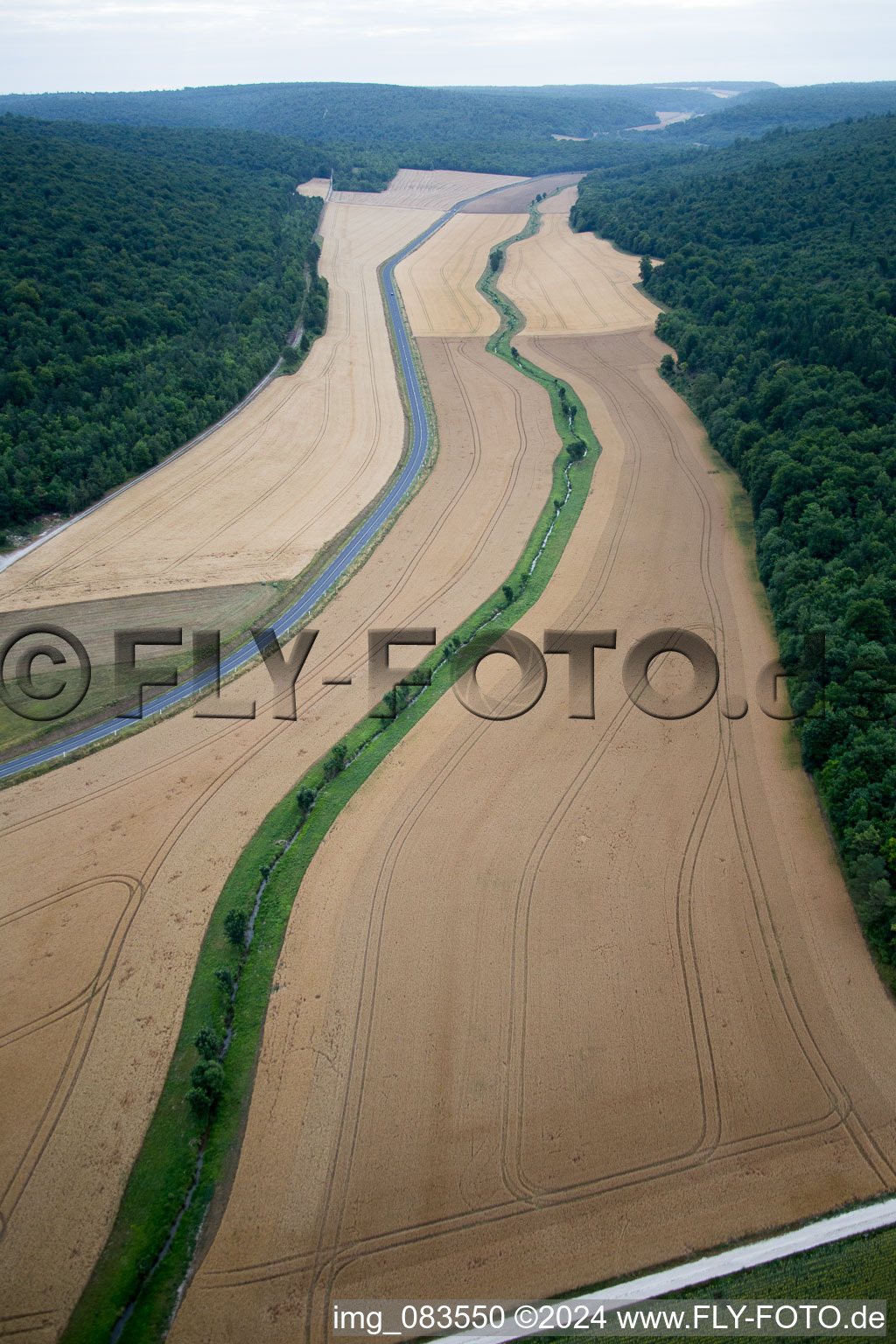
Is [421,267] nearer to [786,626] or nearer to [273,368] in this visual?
[273,368]

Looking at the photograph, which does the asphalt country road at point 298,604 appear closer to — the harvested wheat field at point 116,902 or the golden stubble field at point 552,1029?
the harvested wheat field at point 116,902

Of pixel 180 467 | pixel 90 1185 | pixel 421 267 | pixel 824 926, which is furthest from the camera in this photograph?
pixel 421 267

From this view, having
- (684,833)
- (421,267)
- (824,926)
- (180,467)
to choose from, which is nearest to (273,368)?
(180,467)

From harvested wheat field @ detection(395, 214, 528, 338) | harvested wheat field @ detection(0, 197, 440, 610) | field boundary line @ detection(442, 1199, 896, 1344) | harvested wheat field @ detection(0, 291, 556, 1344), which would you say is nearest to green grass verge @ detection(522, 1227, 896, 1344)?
field boundary line @ detection(442, 1199, 896, 1344)

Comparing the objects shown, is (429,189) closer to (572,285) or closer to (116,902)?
(572,285)

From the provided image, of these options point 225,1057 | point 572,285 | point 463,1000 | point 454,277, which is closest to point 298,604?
point 463,1000

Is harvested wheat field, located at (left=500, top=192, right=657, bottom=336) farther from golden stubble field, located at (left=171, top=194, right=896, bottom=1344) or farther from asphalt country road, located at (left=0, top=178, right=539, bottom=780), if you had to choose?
golden stubble field, located at (left=171, top=194, right=896, bottom=1344)

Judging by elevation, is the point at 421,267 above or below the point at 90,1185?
above

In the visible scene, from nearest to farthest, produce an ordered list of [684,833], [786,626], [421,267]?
1. [684,833]
2. [786,626]
3. [421,267]
